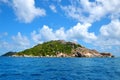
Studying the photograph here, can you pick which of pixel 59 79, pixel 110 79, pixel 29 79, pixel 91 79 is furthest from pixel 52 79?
pixel 110 79

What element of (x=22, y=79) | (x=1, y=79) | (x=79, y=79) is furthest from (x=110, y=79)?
(x=1, y=79)

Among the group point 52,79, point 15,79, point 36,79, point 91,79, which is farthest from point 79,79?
point 15,79

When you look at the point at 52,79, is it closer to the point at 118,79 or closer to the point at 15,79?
the point at 15,79

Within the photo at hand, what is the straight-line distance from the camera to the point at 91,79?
50656 mm

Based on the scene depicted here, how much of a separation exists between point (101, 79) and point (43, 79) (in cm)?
1251

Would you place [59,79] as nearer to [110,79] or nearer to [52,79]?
[52,79]

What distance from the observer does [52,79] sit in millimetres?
50156

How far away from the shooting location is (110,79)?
51094 millimetres

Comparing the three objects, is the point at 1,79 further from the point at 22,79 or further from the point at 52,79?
the point at 52,79

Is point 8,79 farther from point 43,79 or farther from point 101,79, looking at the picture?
point 101,79

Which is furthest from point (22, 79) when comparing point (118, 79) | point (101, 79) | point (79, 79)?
point (118, 79)

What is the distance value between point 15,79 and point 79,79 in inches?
531

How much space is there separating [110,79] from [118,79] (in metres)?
1.68

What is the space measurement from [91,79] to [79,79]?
2572 millimetres
